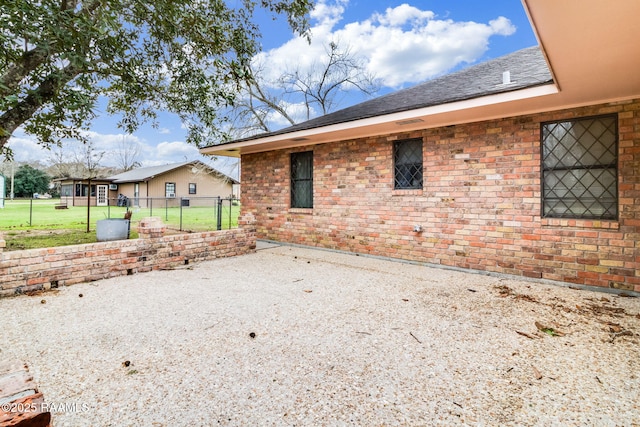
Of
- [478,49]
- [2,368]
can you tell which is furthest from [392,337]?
[478,49]

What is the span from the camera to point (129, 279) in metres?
4.82

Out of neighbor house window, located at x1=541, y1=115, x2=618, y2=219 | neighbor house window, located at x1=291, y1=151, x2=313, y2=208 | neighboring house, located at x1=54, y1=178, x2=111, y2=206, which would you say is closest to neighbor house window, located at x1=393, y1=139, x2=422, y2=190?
neighbor house window, located at x1=541, y1=115, x2=618, y2=219

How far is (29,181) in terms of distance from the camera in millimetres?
42531

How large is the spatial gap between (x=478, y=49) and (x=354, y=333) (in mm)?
15040

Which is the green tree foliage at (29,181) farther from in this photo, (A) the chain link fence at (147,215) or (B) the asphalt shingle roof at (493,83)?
(B) the asphalt shingle roof at (493,83)

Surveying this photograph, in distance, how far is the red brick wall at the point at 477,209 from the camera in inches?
170

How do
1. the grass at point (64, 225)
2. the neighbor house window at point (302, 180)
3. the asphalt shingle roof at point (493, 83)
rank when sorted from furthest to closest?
the neighbor house window at point (302, 180) → the grass at point (64, 225) → the asphalt shingle roof at point (493, 83)

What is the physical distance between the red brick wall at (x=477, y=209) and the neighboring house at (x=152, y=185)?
2197cm

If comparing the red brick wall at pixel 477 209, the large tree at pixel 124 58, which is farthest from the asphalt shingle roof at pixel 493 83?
the large tree at pixel 124 58

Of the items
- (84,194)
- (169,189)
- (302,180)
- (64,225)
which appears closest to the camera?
(302,180)

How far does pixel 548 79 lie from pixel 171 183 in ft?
101

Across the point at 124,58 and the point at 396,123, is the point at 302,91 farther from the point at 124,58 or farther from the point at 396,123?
the point at 396,123

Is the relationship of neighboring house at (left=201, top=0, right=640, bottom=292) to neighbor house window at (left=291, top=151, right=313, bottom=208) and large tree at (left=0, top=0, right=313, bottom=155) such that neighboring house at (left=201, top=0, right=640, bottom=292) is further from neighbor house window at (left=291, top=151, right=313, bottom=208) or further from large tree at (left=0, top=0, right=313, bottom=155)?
large tree at (left=0, top=0, right=313, bottom=155)

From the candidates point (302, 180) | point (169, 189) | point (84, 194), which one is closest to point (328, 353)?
point (302, 180)
